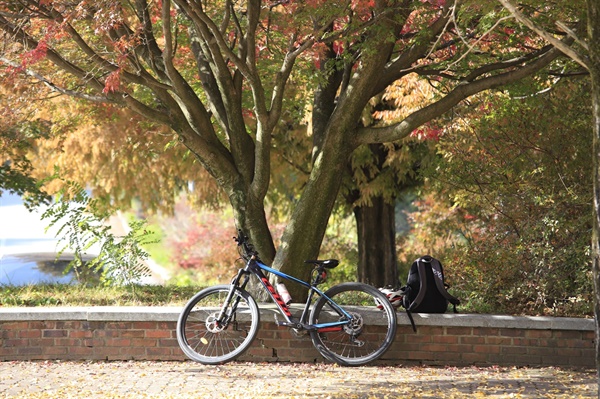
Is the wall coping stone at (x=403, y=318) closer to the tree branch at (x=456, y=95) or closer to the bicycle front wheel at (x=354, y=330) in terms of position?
the bicycle front wheel at (x=354, y=330)

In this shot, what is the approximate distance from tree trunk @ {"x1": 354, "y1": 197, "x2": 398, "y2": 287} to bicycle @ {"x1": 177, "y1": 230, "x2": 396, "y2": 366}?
296 inches

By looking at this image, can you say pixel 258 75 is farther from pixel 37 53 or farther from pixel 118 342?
pixel 118 342

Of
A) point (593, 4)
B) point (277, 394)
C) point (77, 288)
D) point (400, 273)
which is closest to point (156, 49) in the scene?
point (77, 288)

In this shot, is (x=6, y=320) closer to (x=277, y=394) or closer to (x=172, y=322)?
(x=172, y=322)

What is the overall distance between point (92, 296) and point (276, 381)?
123 inches

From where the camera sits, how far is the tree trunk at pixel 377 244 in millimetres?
16422

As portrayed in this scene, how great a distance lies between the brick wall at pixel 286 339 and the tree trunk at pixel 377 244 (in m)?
7.47

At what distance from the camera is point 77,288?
1042 cm

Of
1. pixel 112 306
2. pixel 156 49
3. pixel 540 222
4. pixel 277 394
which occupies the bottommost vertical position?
pixel 277 394

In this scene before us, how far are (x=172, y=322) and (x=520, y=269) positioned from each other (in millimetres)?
3888

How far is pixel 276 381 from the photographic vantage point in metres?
7.71

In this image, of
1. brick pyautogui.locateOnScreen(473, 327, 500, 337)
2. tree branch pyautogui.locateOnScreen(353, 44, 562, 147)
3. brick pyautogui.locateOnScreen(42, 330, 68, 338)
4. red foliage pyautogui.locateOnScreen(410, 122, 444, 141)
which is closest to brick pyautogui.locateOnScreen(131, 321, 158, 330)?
brick pyautogui.locateOnScreen(42, 330, 68, 338)

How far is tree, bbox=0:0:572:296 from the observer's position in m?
8.95

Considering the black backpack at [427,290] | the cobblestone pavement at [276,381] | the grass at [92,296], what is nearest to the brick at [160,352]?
the cobblestone pavement at [276,381]
